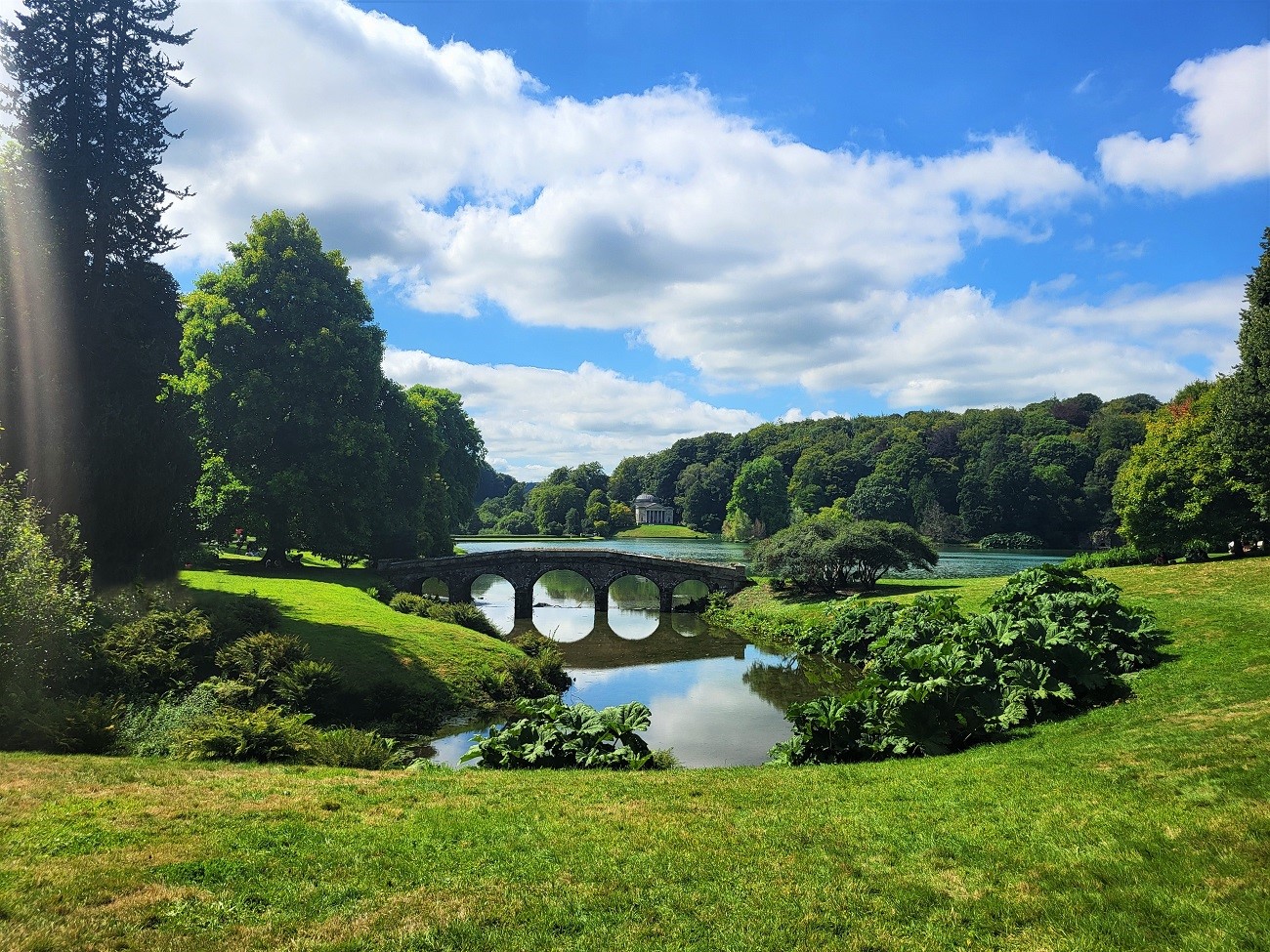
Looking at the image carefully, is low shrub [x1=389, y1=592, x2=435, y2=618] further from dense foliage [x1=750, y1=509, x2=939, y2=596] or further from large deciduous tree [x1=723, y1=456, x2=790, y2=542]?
large deciduous tree [x1=723, y1=456, x2=790, y2=542]

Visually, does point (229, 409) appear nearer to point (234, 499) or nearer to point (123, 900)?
point (234, 499)

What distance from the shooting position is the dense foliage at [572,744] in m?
13.0

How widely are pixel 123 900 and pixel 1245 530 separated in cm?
Result: 4241

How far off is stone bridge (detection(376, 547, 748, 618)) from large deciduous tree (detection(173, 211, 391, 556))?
27.4 ft

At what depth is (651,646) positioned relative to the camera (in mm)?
38250

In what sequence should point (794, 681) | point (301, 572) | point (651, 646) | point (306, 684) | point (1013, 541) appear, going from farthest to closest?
1. point (1013, 541)
2. point (651, 646)
3. point (301, 572)
4. point (794, 681)
5. point (306, 684)

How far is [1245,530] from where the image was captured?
32750mm

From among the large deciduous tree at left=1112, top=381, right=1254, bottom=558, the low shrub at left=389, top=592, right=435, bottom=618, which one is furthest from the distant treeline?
the low shrub at left=389, top=592, right=435, bottom=618

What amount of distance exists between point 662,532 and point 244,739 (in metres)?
121

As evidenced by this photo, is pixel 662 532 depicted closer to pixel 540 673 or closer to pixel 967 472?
pixel 967 472

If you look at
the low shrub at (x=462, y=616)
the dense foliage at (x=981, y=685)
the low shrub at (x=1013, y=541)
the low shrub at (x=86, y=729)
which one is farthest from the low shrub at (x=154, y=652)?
the low shrub at (x=1013, y=541)

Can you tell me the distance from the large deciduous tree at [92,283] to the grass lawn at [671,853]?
12799 millimetres

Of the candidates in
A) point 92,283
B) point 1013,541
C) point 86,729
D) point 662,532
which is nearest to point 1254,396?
point 86,729

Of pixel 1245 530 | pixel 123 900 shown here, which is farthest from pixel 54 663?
pixel 1245 530
